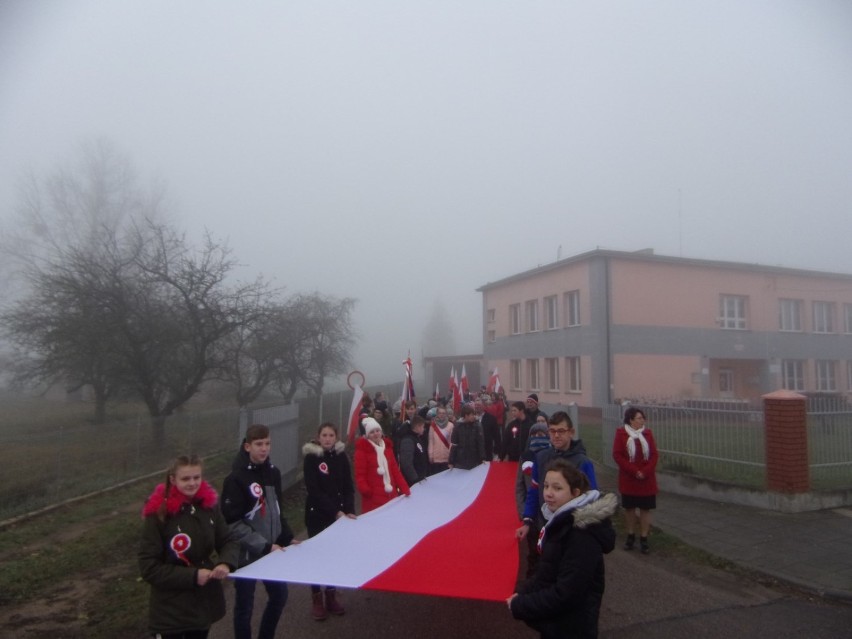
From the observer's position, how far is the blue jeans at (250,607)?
4.64 meters

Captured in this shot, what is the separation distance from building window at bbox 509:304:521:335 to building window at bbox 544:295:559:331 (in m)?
3.15

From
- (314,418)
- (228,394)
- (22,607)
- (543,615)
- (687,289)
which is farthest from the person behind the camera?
(687,289)

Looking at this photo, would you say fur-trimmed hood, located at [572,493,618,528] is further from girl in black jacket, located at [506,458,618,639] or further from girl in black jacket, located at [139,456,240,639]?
girl in black jacket, located at [139,456,240,639]

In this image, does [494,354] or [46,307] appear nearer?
[46,307]

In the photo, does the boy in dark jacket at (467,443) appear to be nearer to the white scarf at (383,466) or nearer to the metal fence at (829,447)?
the white scarf at (383,466)

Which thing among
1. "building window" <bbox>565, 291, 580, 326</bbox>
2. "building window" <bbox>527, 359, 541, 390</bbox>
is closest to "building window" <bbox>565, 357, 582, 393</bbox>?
"building window" <bbox>565, 291, 580, 326</bbox>

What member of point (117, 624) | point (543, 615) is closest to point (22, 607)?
point (117, 624)

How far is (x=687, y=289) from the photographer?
31672mm

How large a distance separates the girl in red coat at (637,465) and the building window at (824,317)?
3203 centimetres

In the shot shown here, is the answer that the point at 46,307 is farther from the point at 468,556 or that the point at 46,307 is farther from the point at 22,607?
the point at 468,556

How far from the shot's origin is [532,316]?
36.9m

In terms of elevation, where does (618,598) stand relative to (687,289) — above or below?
below

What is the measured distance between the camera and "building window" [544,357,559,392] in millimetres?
33969

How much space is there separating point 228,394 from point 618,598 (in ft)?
68.4
